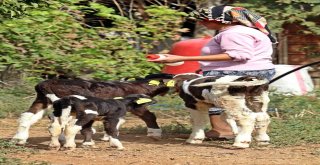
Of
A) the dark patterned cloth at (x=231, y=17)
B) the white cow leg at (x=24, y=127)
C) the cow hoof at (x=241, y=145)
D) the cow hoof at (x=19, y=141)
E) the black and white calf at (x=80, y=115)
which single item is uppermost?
the dark patterned cloth at (x=231, y=17)

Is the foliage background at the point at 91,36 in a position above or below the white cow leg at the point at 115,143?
below

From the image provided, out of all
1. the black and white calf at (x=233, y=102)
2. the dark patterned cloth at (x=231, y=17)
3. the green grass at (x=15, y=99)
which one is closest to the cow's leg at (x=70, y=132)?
the black and white calf at (x=233, y=102)

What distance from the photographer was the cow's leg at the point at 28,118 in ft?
27.5

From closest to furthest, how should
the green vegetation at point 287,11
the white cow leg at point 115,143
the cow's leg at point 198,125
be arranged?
→ the white cow leg at point 115,143 < the cow's leg at point 198,125 < the green vegetation at point 287,11

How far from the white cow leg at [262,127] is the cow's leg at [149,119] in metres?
1.13

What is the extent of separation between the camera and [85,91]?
8.50 m

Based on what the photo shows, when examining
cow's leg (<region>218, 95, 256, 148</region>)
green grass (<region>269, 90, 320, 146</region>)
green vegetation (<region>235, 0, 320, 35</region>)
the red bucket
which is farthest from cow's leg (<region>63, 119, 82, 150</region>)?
green vegetation (<region>235, 0, 320, 35</region>)

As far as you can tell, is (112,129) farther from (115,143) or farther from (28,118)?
(28,118)

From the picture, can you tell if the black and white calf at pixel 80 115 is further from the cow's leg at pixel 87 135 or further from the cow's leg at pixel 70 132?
the cow's leg at pixel 87 135

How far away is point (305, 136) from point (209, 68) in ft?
4.62

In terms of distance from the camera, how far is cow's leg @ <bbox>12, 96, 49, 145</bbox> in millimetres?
8391

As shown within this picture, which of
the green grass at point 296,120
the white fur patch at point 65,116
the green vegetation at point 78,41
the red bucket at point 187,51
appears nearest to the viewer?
the white fur patch at point 65,116

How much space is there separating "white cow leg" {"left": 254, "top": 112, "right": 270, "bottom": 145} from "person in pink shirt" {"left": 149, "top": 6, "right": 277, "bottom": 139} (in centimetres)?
43

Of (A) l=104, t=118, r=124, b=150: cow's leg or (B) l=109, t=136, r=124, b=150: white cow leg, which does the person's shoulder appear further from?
(B) l=109, t=136, r=124, b=150: white cow leg
